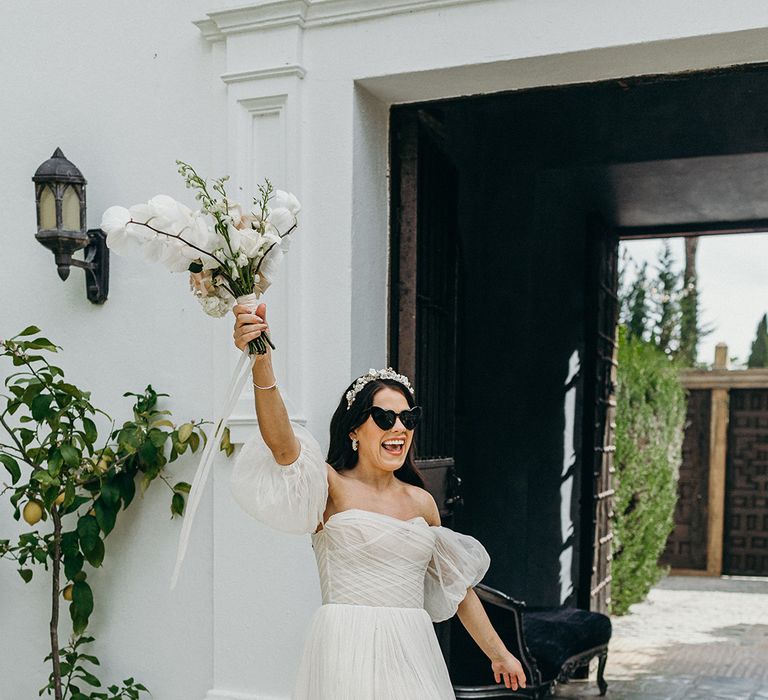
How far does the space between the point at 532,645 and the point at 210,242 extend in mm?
3555

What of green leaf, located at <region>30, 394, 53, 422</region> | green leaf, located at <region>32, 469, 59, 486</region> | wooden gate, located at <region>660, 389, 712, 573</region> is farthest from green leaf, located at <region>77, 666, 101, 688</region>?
wooden gate, located at <region>660, 389, 712, 573</region>

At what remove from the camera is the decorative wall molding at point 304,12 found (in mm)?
3453

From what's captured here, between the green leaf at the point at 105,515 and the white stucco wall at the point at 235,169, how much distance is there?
6.2 inches

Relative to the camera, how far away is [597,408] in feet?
21.8

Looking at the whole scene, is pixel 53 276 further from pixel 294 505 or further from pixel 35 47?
pixel 294 505

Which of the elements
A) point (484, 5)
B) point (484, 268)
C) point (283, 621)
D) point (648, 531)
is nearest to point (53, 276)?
point (283, 621)

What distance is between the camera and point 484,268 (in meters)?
6.56

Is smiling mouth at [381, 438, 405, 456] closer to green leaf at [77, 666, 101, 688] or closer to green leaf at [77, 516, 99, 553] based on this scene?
green leaf at [77, 516, 99, 553]

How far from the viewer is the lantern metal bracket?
3914mm

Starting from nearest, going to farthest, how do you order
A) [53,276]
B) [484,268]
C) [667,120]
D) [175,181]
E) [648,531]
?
[175,181] → [53,276] → [667,120] → [484,268] → [648,531]

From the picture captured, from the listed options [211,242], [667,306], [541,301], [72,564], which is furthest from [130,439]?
[667,306]

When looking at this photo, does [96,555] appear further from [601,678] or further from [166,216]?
[601,678]

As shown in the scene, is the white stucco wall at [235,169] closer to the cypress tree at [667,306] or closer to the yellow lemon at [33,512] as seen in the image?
the yellow lemon at [33,512]

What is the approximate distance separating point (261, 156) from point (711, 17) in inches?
61.7
